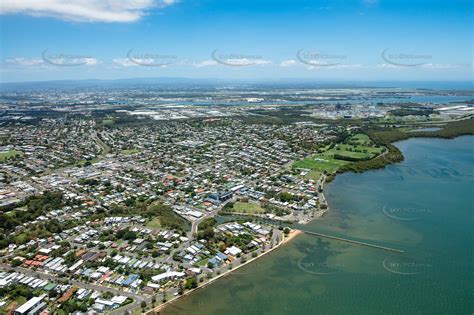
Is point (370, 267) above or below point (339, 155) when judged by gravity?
below

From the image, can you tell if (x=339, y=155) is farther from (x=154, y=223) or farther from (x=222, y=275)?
(x=222, y=275)

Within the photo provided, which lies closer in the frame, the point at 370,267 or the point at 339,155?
the point at 370,267

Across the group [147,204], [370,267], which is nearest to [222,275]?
[370,267]

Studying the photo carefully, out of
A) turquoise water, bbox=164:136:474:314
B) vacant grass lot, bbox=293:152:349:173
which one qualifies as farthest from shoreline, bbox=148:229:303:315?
vacant grass lot, bbox=293:152:349:173

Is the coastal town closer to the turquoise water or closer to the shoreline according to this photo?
the shoreline

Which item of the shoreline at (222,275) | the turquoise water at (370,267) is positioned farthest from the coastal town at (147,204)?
the turquoise water at (370,267)

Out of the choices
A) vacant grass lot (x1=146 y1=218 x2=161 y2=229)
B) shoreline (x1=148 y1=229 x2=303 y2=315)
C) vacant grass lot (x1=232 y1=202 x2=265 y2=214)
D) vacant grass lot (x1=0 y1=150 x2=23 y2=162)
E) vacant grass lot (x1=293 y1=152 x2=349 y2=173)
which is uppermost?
vacant grass lot (x1=293 y1=152 x2=349 y2=173)

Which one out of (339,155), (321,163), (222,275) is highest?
(339,155)

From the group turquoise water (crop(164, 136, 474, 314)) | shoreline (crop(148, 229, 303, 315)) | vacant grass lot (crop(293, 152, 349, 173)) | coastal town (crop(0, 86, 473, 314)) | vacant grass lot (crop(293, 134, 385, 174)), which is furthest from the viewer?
vacant grass lot (crop(293, 134, 385, 174))
